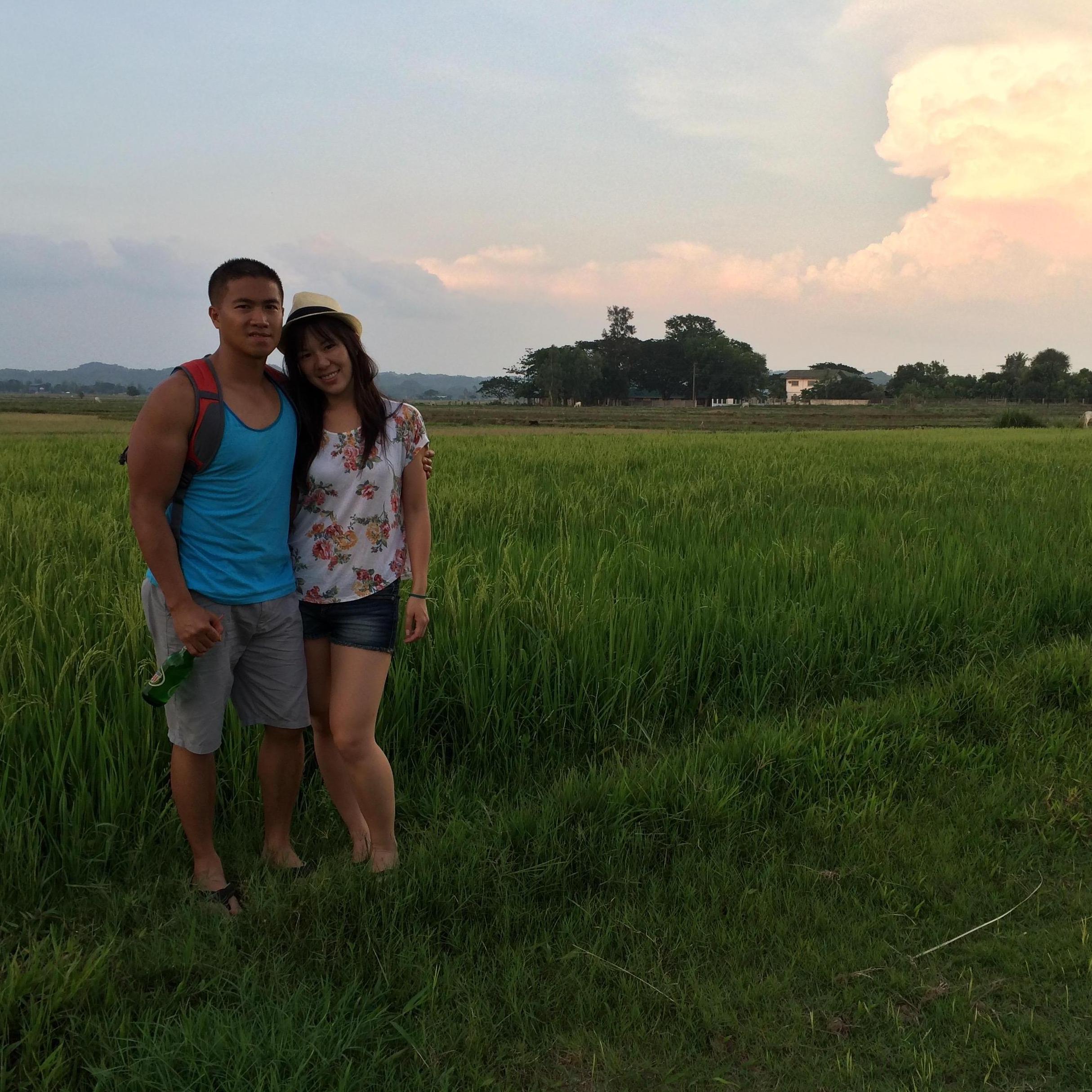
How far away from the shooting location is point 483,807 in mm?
2480

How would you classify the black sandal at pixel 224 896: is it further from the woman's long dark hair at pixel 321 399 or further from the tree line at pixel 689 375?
the tree line at pixel 689 375

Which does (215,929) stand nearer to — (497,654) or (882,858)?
(497,654)

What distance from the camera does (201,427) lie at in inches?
75.5

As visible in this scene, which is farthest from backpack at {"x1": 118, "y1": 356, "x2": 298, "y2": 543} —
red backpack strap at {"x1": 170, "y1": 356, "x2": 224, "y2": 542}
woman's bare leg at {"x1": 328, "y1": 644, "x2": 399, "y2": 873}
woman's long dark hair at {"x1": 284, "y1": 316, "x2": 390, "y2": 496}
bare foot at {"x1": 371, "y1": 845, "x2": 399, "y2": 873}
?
bare foot at {"x1": 371, "y1": 845, "x2": 399, "y2": 873}

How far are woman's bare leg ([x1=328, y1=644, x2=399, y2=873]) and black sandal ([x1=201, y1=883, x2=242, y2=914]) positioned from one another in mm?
365

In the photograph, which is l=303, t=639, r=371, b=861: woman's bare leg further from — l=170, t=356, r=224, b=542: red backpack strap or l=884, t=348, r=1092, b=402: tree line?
l=884, t=348, r=1092, b=402: tree line

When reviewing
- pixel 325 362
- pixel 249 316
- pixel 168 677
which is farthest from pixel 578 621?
pixel 249 316

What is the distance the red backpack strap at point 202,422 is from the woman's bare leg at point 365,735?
0.59 metres

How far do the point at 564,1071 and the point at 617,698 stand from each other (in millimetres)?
1715

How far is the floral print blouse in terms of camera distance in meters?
2.18

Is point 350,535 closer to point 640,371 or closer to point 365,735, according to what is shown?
point 365,735

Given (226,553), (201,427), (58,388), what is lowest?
(226,553)

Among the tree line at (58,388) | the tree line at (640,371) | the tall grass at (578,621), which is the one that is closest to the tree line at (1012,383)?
the tree line at (640,371)

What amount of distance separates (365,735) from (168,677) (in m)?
0.52
